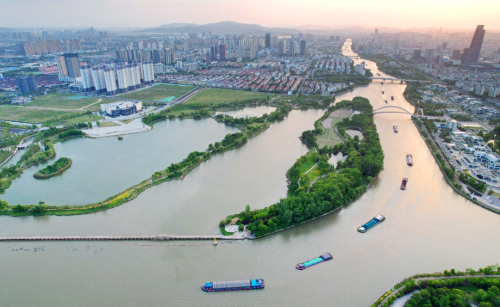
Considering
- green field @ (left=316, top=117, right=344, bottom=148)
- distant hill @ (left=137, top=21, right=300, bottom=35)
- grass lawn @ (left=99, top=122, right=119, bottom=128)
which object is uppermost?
distant hill @ (left=137, top=21, right=300, bottom=35)

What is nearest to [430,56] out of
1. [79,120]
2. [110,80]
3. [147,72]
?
[147,72]

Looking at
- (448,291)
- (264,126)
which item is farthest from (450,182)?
(264,126)

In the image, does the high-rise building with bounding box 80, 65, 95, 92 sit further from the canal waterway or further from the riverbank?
the riverbank

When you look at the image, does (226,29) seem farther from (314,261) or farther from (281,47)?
(314,261)

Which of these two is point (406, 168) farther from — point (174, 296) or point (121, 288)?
point (121, 288)

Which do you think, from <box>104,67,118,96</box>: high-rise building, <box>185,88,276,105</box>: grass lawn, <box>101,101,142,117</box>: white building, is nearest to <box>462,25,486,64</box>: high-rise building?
<box>185,88,276,105</box>: grass lawn

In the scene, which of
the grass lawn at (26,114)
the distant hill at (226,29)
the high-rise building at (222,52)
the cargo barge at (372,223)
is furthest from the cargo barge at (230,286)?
the distant hill at (226,29)
